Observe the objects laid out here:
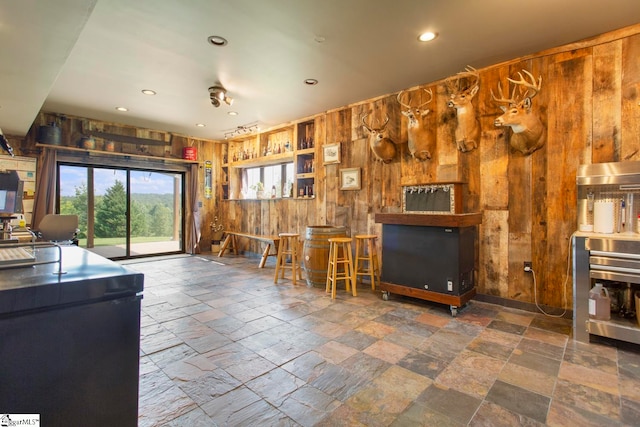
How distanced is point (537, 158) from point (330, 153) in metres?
2.82

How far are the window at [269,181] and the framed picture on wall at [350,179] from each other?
1.33 meters

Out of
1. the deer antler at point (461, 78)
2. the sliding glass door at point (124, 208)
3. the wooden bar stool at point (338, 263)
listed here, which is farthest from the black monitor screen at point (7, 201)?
the deer antler at point (461, 78)

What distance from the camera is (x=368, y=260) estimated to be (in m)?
4.44

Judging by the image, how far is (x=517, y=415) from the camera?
5.55 ft

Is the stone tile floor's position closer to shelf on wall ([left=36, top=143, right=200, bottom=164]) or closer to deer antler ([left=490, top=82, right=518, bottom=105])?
deer antler ([left=490, top=82, right=518, bottom=105])

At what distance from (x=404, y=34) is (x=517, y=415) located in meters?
3.04

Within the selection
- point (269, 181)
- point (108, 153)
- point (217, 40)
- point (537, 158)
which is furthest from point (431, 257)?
point (108, 153)

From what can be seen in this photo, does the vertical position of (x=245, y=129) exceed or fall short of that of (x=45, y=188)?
it exceeds it

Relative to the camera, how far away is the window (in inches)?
244

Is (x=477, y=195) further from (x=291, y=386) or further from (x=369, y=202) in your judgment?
(x=291, y=386)

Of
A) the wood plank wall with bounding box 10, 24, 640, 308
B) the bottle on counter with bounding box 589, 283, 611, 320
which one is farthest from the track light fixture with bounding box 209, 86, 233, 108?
the bottle on counter with bounding box 589, 283, 611, 320

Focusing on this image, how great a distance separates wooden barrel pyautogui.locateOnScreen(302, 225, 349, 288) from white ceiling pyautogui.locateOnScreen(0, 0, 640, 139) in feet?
6.49

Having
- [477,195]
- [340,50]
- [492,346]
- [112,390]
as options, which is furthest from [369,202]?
[112,390]

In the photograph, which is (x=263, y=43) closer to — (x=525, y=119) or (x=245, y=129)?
(x=525, y=119)
